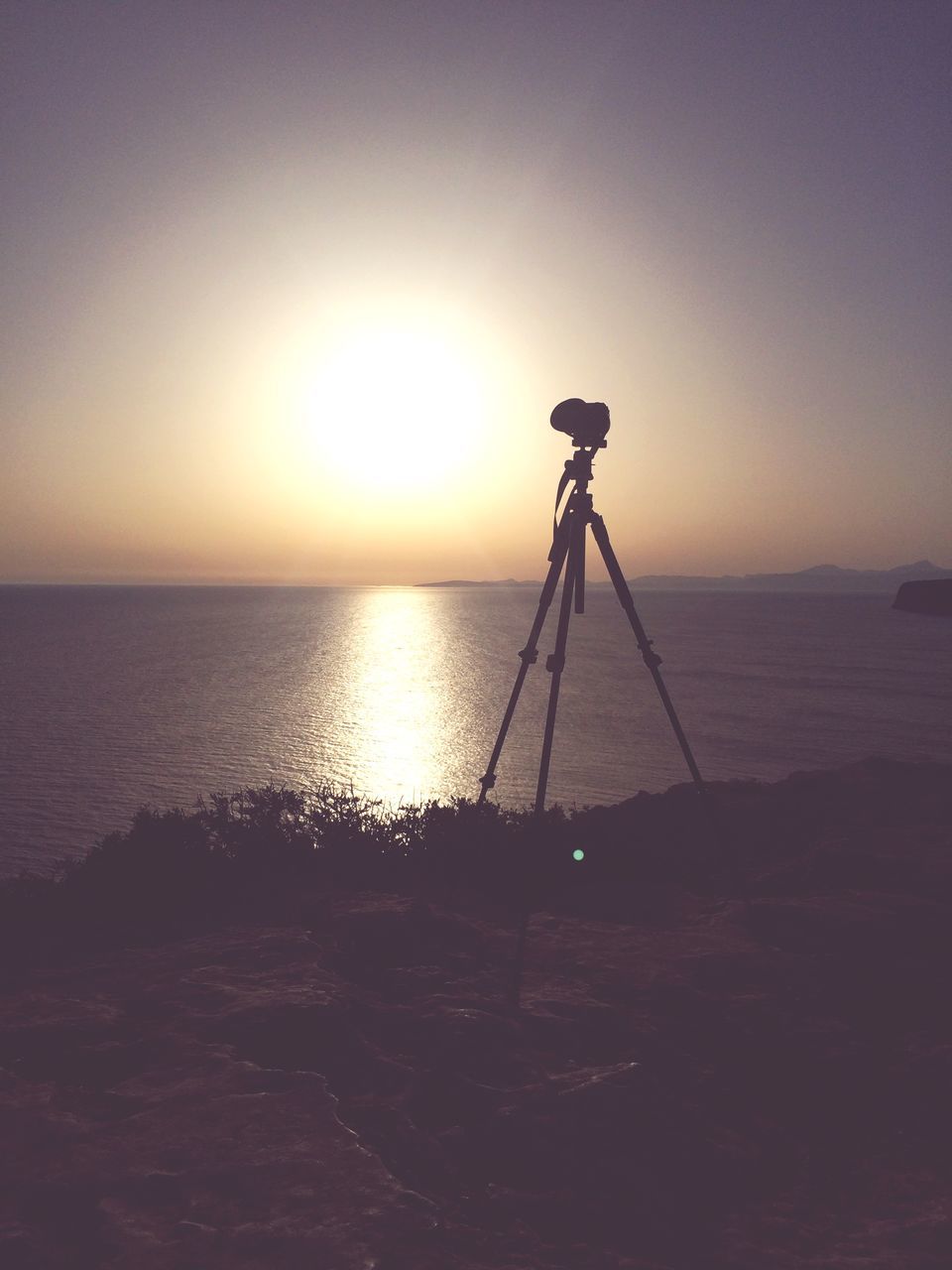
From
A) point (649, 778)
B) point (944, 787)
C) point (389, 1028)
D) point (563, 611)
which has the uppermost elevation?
point (563, 611)

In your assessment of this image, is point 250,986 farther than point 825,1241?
Yes

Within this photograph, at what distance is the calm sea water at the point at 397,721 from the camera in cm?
2906

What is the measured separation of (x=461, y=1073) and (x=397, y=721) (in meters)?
41.9

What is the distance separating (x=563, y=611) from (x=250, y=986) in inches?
146

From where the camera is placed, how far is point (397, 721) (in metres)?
45.5

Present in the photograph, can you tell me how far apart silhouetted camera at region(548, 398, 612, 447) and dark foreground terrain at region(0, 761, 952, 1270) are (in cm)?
352

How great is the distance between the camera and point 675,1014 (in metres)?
4.90

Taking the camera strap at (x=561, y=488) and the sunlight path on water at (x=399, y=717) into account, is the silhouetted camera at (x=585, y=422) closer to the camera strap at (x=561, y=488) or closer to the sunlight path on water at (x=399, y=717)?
the camera strap at (x=561, y=488)

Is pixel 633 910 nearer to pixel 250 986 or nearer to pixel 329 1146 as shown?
pixel 250 986

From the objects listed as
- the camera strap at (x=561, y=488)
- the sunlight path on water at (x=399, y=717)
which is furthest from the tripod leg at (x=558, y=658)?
the sunlight path on water at (x=399, y=717)

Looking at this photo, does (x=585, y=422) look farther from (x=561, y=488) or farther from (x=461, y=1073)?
(x=461, y=1073)

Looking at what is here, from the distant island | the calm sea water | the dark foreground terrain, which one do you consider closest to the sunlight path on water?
the calm sea water

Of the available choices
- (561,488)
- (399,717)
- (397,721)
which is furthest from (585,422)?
(399,717)

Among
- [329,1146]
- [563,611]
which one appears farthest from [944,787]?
[329,1146]
